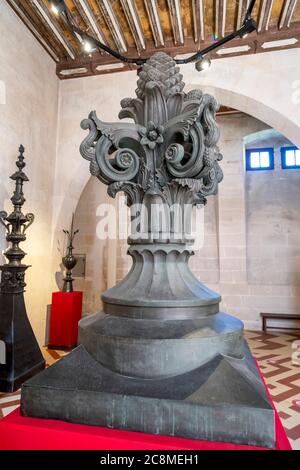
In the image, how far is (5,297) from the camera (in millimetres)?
2754

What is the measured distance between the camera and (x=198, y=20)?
3354 millimetres

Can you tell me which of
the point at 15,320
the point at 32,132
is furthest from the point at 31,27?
the point at 15,320

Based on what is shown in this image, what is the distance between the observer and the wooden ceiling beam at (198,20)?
315cm

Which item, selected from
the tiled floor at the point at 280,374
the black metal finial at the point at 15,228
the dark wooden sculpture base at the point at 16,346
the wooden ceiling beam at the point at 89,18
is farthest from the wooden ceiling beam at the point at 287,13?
the dark wooden sculpture base at the point at 16,346

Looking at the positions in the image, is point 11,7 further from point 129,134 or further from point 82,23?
point 129,134

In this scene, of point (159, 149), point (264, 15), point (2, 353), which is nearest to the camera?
point (159, 149)

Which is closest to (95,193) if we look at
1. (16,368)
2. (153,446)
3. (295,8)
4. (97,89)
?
(97,89)

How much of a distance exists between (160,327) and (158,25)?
3791mm

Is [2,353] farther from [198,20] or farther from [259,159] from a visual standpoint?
[259,159]

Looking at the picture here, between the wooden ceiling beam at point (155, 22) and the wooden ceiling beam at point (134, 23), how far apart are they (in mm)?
142

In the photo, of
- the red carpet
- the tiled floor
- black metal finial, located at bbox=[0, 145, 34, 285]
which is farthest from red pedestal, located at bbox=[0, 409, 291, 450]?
black metal finial, located at bbox=[0, 145, 34, 285]

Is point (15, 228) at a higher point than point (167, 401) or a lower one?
higher

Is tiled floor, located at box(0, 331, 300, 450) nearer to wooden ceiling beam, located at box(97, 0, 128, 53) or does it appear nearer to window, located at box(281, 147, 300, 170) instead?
window, located at box(281, 147, 300, 170)

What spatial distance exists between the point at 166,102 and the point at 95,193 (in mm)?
4487
